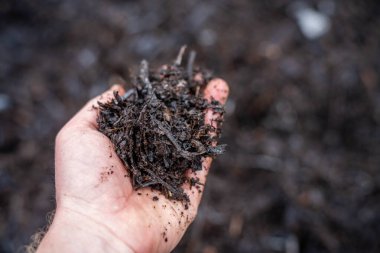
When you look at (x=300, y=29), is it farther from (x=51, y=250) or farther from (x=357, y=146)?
(x=51, y=250)

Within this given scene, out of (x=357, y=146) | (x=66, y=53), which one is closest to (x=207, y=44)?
(x=66, y=53)

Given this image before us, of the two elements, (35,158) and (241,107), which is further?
(241,107)

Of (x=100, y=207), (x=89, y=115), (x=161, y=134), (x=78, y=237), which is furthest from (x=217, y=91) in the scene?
(x=78, y=237)

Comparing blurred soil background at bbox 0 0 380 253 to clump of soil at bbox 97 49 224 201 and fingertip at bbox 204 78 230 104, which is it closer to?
fingertip at bbox 204 78 230 104

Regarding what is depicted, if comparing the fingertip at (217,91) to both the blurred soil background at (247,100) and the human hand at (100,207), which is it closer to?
the human hand at (100,207)

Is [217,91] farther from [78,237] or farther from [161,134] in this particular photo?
[78,237]
